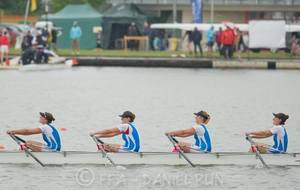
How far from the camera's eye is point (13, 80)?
52938 mm

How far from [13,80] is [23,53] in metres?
3.44

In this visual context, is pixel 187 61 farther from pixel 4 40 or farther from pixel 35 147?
pixel 35 147

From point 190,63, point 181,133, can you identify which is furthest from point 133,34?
point 181,133

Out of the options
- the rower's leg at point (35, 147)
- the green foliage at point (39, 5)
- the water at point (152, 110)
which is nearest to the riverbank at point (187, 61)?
the water at point (152, 110)

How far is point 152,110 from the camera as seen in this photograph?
42562mm

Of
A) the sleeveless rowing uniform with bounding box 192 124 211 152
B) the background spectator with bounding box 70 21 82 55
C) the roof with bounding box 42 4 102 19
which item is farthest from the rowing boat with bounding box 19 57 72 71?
the sleeveless rowing uniform with bounding box 192 124 211 152

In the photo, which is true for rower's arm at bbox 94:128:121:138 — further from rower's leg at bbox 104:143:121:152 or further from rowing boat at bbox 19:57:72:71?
rowing boat at bbox 19:57:72:71

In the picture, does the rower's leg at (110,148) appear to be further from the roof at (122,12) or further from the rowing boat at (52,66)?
the roof at (122,12)

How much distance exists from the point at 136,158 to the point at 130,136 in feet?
2.01

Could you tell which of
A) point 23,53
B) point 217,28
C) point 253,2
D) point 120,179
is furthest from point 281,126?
point 253,2

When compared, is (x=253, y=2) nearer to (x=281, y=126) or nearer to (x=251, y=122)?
(x=251, y=122)

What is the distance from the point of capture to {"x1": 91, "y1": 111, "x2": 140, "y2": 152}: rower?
1032 inches

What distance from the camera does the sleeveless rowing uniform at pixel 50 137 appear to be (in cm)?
2642

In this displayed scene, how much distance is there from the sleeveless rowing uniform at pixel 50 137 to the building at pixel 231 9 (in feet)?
163
